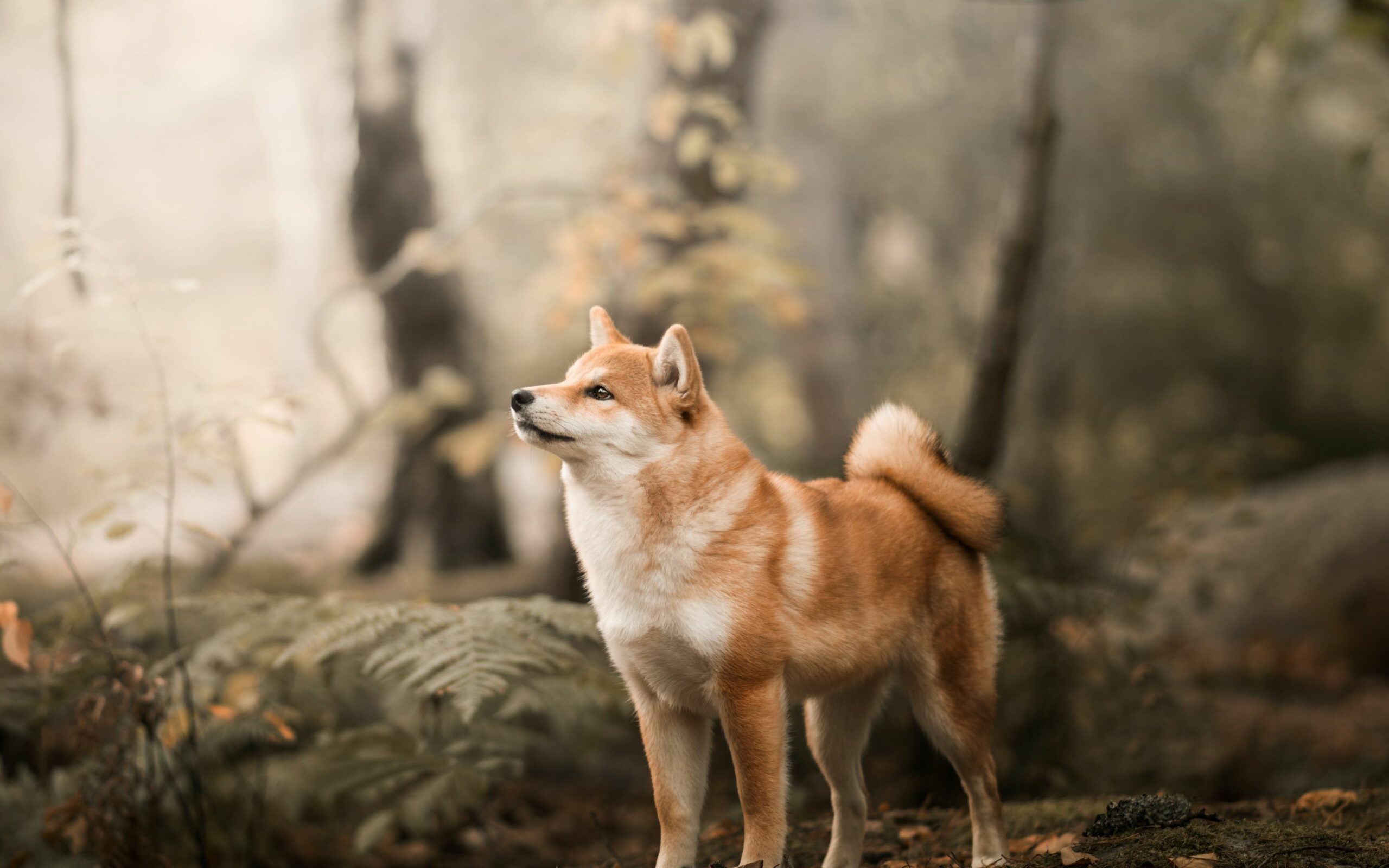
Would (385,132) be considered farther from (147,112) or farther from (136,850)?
(147,112)

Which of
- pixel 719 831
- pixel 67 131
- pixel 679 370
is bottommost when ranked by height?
pixel 719 831

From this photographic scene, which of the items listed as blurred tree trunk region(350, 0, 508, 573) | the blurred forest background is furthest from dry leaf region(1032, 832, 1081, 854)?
blurred tree trunk region(350, 0, 508, 573)

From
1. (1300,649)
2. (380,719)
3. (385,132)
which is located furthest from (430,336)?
(1300,649)

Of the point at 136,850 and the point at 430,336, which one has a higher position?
the point at 430,336

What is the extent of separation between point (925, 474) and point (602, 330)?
140 centimetres

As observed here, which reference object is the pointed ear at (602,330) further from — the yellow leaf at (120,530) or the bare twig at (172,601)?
the yellow leaf at (120,530)

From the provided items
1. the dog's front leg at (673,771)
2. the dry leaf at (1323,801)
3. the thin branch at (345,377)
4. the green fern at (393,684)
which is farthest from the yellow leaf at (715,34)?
the dry leaf at (1323,801)

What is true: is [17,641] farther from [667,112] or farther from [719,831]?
[667,112]

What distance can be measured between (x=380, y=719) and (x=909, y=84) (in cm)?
1059

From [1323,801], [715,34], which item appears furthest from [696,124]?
[1323,801]

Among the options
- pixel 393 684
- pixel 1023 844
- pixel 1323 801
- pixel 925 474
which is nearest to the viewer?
pixel 1023 844

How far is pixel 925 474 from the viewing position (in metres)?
3.94

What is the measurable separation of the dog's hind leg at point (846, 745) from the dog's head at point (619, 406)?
126 centimetres

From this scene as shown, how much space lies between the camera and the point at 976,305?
603 inches
